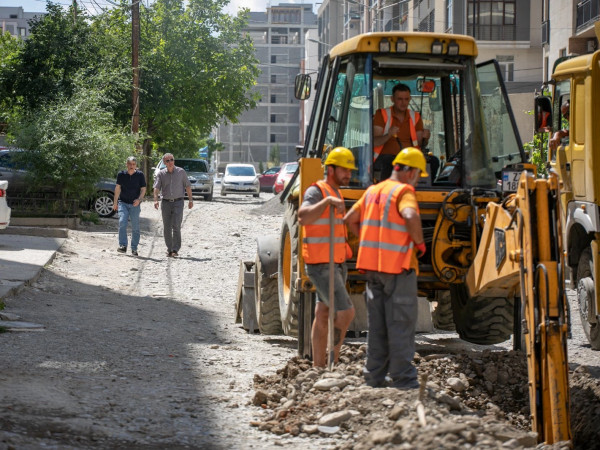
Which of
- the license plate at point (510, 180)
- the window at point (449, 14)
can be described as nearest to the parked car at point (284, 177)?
the window at point (449, 14)

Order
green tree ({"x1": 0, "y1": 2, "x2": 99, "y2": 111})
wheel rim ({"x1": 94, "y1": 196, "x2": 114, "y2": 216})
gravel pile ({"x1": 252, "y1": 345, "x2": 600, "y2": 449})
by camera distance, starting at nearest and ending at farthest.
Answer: gravel pile ({"x1": 252, "y1": 345, "x2": 600, "y2": 449}) < wheel rim ({"x1": 94, "y1": 196, "x2": 114, "y2": 216}) < green tree ({"x1": 0, "y1": 2, "x2": 99, "y2": 111})

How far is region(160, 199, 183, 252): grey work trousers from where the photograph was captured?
755 inches

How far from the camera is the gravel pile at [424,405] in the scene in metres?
6.10

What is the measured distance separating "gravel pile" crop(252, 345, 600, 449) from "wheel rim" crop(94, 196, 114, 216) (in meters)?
19.5

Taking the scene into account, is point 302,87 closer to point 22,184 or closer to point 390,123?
point 390,123

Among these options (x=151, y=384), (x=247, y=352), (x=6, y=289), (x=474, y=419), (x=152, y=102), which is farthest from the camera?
(x=152, y=102)

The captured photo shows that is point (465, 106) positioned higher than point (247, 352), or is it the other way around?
point (465, 106)

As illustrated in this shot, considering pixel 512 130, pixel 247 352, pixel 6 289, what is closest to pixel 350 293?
pixel 247 352

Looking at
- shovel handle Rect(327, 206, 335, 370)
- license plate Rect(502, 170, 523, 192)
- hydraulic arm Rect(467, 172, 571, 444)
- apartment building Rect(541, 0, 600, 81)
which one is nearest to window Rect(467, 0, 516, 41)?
apartment building Rect(541, 0, 600, 81)

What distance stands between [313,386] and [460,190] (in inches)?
88.1

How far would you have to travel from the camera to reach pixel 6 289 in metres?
12.9

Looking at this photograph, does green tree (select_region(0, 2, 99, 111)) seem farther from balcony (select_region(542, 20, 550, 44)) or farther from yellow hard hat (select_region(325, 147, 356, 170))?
yellow hard hat (select_region(325, 147, 356, 170))

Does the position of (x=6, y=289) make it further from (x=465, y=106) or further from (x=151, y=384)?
(x=465, y=106)

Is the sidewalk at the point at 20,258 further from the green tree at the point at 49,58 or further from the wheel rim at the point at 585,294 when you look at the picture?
the green tree at the point at 49,58
